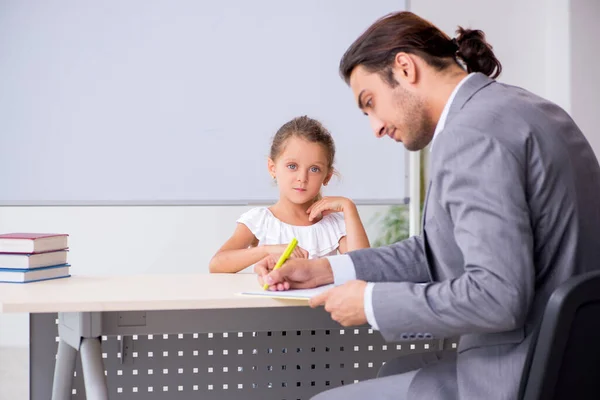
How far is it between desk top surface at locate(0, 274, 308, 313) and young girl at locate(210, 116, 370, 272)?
0.55m

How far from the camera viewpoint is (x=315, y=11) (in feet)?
14.3

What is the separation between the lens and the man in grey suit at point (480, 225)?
3.44 feet

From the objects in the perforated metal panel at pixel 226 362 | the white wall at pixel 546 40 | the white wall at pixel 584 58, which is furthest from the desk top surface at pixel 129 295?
the white wall at pixel 584 58

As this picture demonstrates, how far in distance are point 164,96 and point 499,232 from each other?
345 centimetres

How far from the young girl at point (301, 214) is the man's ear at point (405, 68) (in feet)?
3.29

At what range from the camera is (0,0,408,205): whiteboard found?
4172 millimetres

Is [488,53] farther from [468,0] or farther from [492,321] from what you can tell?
[468,0]

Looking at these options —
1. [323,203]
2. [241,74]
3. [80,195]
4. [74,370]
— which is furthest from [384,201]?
[74,370]

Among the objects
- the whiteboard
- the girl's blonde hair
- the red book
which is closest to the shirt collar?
the red book

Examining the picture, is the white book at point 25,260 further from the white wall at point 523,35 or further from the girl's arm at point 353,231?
the white wall at point 523,35

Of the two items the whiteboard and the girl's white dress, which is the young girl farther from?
the whiteboard

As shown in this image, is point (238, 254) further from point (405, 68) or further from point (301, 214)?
point (405, 68)

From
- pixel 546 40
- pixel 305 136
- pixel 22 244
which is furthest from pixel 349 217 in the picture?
pixel 546 40

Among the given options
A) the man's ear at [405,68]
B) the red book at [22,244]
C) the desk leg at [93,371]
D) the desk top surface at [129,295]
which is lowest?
the desk leg at [93,371]
